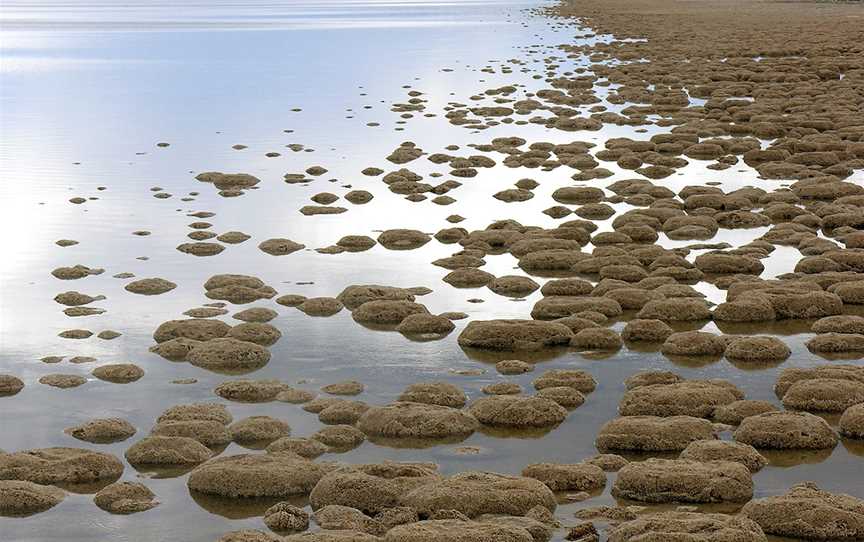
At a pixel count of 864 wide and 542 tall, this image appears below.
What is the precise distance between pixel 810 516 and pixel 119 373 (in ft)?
24.9

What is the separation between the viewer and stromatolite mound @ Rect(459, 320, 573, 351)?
48.7 feet

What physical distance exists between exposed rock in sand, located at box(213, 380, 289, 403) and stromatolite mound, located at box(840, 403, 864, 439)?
5.64 meters

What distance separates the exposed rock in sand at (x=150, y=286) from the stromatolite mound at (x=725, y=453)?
8.92 metres

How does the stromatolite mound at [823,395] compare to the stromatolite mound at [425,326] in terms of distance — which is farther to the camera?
the stromatolite mound at [425,326]

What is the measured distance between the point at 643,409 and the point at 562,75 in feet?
134

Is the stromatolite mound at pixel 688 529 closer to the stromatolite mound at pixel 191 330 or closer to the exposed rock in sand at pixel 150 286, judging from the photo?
the stromatolite mound at pixel 191 330

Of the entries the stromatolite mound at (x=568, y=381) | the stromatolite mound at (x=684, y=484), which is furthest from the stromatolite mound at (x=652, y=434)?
the stromatolite mound at (x=568, y=381)

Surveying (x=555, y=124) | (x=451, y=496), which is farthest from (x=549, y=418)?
(x=555, y=124)

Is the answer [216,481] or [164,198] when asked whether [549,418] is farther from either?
[164,198]

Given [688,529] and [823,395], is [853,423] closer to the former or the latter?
[823,395]

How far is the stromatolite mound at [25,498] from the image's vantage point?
10172 mm

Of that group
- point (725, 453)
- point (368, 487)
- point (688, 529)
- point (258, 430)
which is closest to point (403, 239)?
point (258, 430)

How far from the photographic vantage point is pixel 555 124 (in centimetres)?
3638

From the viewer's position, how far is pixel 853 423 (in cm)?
1183
